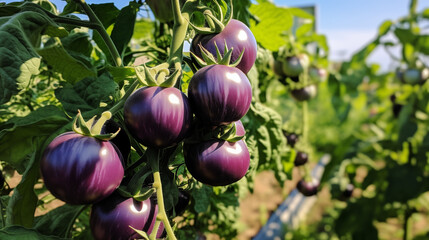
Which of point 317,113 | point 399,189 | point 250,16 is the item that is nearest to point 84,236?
point 250,16

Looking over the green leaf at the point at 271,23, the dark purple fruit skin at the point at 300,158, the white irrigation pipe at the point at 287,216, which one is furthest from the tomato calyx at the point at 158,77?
the white irrigation pipe at the point at 287,216

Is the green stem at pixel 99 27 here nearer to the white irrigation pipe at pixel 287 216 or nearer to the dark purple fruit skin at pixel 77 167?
the dark purple fruit skin at pixel 77 167

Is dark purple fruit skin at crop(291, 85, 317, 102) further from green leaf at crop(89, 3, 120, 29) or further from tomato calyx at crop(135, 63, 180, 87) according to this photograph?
tomato calyx at crop(135, 63, 180, 87)

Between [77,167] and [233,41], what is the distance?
0.65ft

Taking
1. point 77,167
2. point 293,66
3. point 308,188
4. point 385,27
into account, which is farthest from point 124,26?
point 385,27

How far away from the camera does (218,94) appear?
1.01 feet

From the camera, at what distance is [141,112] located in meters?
0.29

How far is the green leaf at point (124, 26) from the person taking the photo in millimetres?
494

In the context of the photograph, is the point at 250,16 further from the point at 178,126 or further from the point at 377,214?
the point at 377,214

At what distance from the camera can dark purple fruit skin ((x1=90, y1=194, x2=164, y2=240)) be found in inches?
12.1

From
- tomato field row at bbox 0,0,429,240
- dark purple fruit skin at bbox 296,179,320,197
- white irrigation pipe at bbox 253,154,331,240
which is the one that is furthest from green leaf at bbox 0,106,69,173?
white irrigation pipe at bbox 253,154,331,240

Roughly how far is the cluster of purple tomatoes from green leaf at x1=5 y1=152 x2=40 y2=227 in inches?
3.1

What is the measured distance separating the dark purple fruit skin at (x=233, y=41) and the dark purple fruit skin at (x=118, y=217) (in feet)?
0.55

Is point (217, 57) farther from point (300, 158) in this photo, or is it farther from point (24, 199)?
point (300, 158)
